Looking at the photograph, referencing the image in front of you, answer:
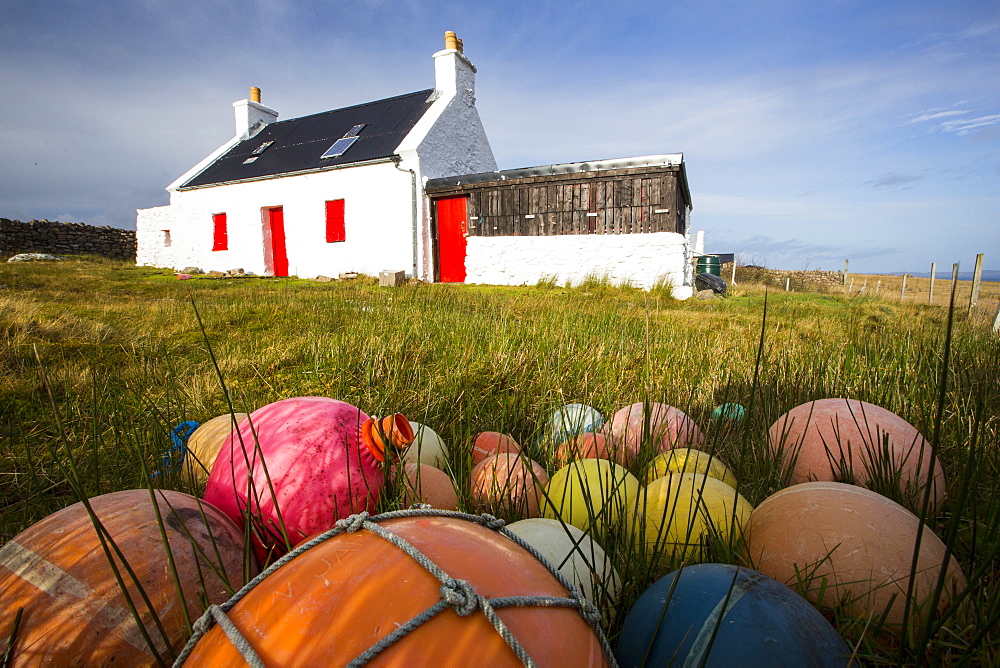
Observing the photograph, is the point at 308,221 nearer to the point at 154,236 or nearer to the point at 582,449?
the point at 154,236

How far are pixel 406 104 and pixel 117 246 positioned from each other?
20518 millimetres

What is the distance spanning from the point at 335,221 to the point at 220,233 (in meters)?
5.97

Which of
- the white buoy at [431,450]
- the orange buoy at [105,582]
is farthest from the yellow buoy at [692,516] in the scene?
the orange buoy at [105,582]

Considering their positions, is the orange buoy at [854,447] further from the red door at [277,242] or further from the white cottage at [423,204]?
the red door at [277,242]

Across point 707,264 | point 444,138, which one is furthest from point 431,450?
point 707,264

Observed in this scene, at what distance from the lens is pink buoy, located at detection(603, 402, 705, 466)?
2.62 meters

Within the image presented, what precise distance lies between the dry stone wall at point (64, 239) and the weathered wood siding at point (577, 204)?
2210cm

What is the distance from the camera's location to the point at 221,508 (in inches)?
73.0

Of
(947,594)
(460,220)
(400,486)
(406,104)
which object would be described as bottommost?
(947,594)

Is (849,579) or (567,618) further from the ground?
(567,618)

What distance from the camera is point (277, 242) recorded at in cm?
1981

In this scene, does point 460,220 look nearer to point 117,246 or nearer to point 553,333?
point 553,333

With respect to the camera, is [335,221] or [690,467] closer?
[690,467]

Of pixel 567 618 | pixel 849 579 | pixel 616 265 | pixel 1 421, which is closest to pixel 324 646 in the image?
pixel 567 618
